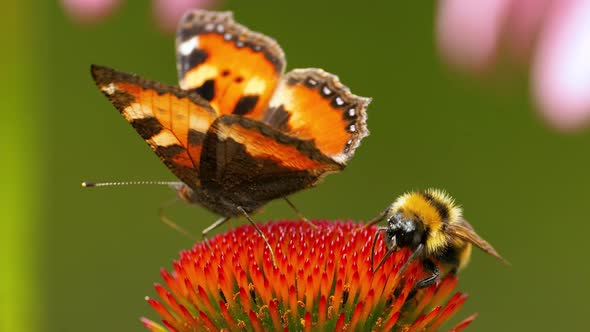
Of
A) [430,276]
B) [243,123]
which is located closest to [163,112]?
[243,123]

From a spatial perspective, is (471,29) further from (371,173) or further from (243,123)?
(371,173)

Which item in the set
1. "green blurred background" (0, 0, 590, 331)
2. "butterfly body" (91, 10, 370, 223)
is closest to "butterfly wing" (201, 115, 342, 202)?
"butterfly body" (91, 10, 370, 223)

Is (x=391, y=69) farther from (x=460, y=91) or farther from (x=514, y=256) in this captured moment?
Answer: (x=514, y=256)

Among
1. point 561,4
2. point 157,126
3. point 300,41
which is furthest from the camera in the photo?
point 300,41

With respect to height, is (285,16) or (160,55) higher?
(285,16)

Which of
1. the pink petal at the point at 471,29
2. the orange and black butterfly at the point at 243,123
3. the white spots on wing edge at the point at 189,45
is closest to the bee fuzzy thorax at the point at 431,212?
the orange and black butterfly at the point at 243,123

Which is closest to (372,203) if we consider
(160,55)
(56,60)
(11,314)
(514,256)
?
(514,256)

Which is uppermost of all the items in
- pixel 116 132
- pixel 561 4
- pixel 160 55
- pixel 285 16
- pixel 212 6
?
pixel 561 4

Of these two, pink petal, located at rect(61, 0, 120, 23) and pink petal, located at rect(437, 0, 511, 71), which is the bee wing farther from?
pink petal, located at rect(61, 0, 120, 23)
